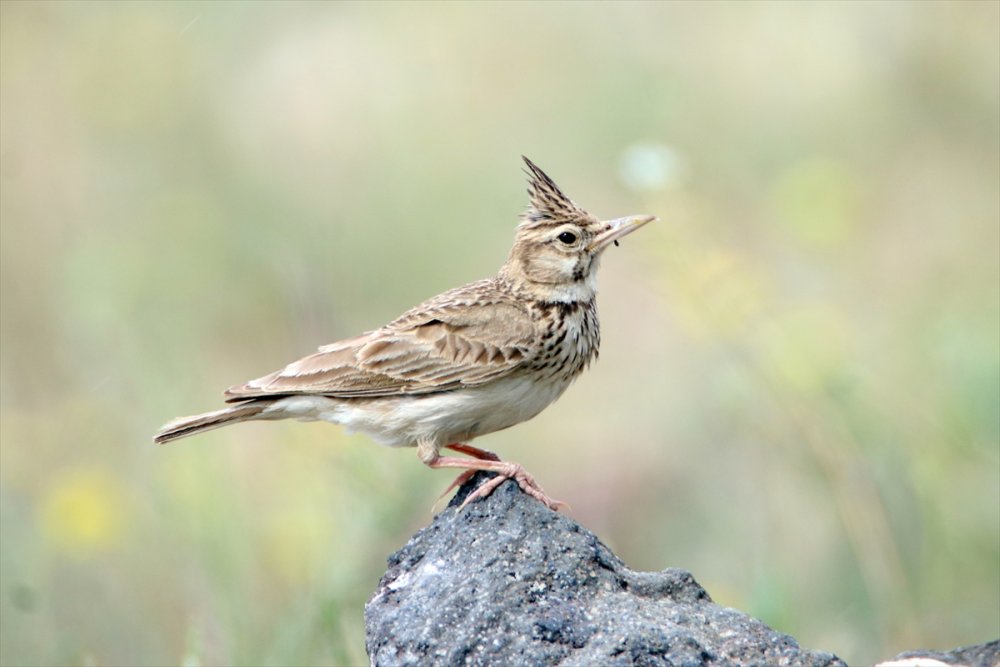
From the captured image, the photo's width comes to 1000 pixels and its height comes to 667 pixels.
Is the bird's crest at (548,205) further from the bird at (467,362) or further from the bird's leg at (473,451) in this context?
the bird's leg at (473,451)

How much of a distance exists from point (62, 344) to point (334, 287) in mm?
1979

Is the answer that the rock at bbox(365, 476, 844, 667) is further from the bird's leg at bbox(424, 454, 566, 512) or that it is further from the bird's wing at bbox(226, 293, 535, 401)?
the bird's wing at bbox(226, 293, 535, 401)

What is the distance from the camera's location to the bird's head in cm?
614

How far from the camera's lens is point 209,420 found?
5.82 meters

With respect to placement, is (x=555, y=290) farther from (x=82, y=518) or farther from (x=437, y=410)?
(x=82, y=518)

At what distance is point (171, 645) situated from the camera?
8.11 metres

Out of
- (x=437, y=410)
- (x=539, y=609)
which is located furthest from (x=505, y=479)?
(x=437, y=410)

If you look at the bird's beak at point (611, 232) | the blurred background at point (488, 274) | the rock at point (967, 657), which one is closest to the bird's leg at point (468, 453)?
the blurred background at point (488, 274)

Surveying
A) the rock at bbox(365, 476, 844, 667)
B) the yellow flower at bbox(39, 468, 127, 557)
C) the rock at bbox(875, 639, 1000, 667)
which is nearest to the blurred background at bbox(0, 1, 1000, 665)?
the yellow flower at bbox(39, 468, 127, 557)

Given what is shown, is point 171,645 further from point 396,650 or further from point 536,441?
point 396,650

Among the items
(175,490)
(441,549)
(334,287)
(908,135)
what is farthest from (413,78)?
(441,549)

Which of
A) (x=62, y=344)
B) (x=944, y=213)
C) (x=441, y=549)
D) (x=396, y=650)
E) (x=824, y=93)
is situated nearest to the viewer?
(x=396, y=650)

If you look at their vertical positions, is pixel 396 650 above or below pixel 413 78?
below

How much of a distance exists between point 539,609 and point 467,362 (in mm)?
1700
